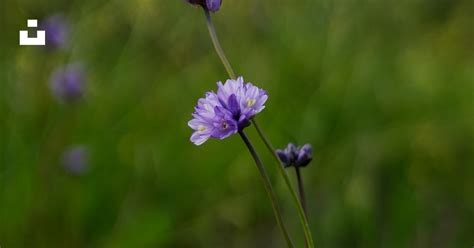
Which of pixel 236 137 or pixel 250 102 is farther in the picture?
pixel 236 137

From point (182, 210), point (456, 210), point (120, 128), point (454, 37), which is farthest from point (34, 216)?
point (454, 37)

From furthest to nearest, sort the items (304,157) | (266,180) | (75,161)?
(75,161)
(304,157)
(266,180)

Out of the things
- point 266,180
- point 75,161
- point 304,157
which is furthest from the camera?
point 75,161

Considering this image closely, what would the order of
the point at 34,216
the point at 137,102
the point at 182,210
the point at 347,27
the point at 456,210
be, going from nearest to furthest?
the point at 34,216 < the point at 182,210 < the point at 456,210 < the point at 137,102 < the point at 347,27

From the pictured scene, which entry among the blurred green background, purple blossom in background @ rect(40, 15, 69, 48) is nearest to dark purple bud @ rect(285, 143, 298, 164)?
the blurred green background

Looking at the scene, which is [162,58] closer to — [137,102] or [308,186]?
[137,102]

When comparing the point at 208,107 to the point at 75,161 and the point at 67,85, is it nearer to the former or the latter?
the point at 75,161

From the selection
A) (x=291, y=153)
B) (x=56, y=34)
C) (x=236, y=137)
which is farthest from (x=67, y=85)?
(x=291, y=153)
